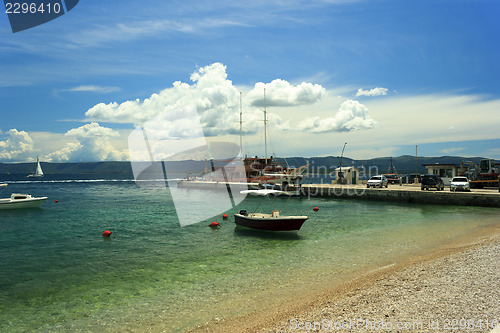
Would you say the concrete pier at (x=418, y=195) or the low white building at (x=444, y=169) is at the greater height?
the low white building at (x=444, y=169)

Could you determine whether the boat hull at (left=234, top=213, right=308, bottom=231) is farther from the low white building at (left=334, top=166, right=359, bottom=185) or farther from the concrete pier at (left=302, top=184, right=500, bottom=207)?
the low white building at (left=334, top=166, right=359, bottom=185)

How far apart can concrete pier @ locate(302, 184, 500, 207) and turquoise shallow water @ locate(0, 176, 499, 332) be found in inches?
228

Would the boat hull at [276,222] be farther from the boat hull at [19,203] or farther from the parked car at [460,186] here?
the boat hull at [19,203]

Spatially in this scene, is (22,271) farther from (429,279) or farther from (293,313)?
(429,279)

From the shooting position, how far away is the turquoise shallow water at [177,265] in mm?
9914

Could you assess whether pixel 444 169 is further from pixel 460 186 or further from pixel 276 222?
pixel 276 222

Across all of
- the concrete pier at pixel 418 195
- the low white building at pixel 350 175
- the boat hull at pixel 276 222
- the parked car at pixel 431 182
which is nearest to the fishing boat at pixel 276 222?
the boat hull at pixel 276 222

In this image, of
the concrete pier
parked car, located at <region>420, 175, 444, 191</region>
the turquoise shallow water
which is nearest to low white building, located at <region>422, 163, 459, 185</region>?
parked car, located at <region>420, 175, 444, 191</region>

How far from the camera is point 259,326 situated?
803 centimetres

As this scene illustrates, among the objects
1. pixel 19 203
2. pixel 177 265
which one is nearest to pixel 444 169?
pixel 177 265

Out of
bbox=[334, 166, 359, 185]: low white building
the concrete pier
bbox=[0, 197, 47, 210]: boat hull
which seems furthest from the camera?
bbox=[334, 166, 359, 185]: low white building

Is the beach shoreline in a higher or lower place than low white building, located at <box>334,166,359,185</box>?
lower

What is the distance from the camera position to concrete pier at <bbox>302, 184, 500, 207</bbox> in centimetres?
3562

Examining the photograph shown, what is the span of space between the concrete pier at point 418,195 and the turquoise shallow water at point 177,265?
5797 millimetres
